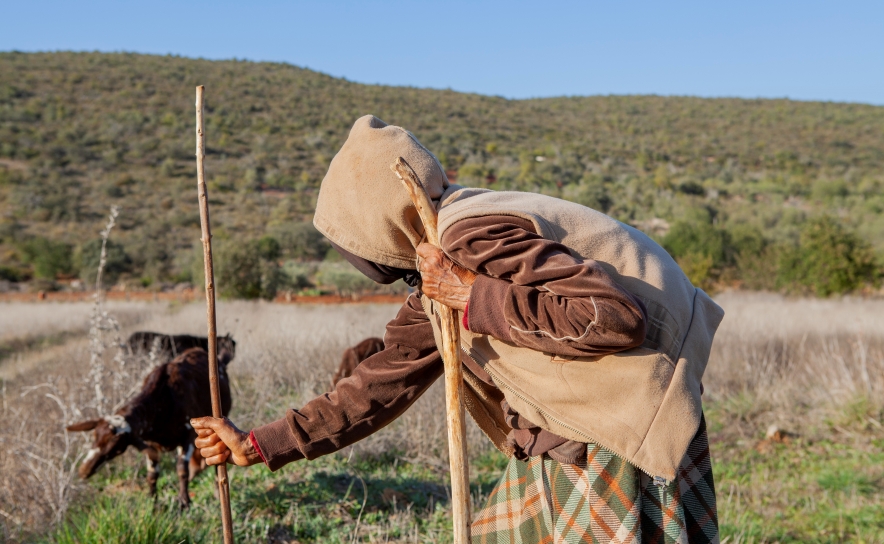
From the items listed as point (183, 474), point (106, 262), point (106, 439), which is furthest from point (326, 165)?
point (106, 439)

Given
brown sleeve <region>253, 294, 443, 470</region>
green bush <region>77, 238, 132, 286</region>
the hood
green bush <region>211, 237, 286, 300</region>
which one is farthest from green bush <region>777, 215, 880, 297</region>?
green bush <region>77, 238, 132, 286</region>

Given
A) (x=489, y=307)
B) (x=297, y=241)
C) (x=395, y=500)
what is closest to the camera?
(x=489, y=307)

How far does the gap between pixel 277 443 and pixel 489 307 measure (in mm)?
936

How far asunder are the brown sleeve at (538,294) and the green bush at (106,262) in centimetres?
2282

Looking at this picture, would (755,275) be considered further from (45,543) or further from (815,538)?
(45,543)

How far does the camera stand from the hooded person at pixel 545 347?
171 centimetres

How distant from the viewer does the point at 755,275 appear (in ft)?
55.6

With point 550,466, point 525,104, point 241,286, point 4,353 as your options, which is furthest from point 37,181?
point 525,104

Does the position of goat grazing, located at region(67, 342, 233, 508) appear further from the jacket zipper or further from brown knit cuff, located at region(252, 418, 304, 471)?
the jacket zipper

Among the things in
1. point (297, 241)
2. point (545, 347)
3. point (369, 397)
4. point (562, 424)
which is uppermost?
point (545, 347)

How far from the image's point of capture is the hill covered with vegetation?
19.8 metres

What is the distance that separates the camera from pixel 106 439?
4.11 meters

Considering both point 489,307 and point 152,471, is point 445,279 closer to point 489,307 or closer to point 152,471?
point 489,307

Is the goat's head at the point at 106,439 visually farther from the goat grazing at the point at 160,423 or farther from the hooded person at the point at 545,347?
the hooded person at the point at 545,347
